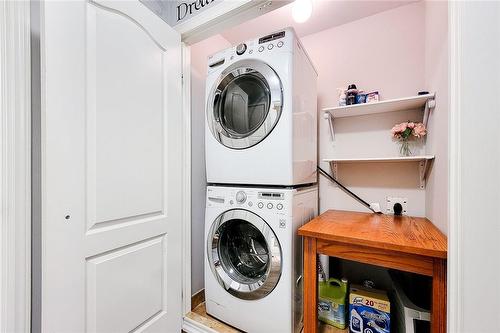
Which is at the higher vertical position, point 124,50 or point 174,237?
point 124,50

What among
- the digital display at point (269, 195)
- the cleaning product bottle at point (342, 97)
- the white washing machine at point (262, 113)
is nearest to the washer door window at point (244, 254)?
the digital display at point (269, 195)

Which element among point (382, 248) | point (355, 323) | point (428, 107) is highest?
point (428, 107)

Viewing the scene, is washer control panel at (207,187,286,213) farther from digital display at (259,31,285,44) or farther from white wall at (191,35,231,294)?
digital display at (259,31,285,44)

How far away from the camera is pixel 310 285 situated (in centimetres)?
114

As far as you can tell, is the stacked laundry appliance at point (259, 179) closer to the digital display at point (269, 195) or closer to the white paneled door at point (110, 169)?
the digital display at point (269, 195)

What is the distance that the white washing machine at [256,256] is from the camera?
1181mm

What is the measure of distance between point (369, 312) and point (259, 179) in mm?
1045

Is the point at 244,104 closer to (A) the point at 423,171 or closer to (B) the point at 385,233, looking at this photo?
(B) the point at 385,233
